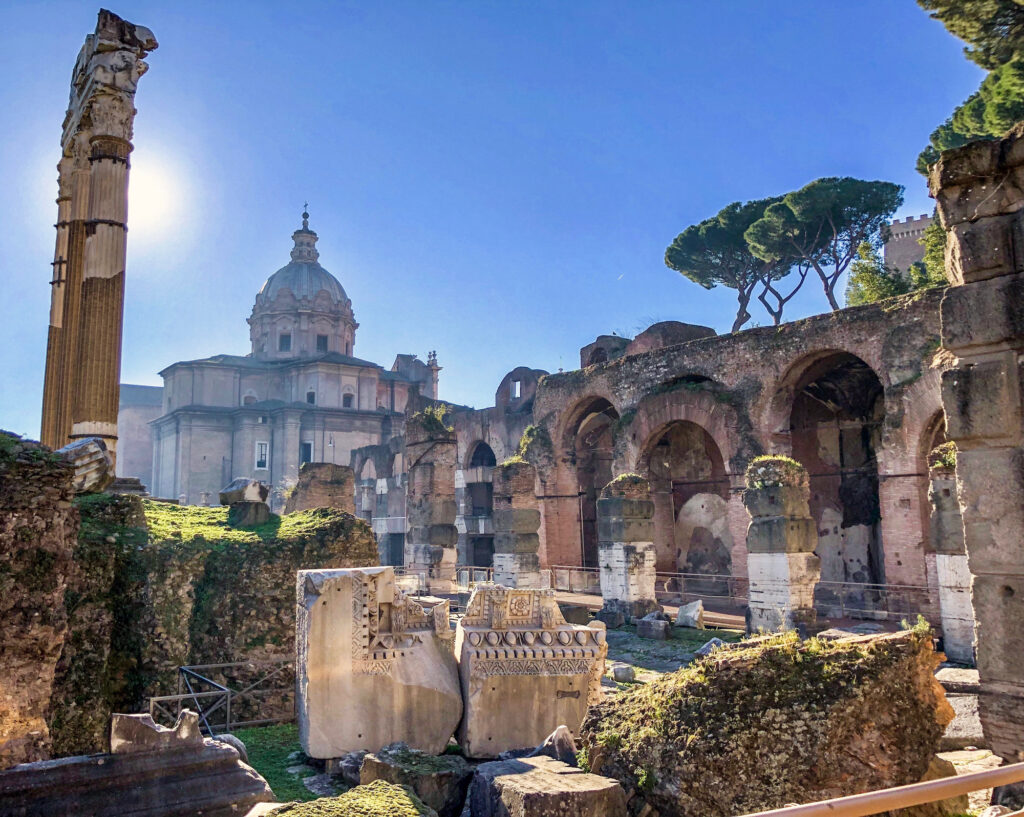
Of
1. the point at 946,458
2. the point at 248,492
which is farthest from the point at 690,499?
the point at 248,492

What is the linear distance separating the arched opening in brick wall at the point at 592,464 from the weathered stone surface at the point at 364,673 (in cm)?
1527

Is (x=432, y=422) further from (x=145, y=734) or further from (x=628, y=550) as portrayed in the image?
(x=145, y=734)

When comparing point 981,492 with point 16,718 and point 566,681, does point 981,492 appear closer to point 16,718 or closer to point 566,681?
point 566,681

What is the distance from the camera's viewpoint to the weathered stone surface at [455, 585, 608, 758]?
17.1 feet

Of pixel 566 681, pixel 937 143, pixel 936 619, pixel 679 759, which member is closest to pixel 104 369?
pixel 566 681

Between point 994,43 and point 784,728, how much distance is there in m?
15.1

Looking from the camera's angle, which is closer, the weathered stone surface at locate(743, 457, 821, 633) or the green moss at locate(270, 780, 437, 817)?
the green moss at locate(270, 780, 437, 817)

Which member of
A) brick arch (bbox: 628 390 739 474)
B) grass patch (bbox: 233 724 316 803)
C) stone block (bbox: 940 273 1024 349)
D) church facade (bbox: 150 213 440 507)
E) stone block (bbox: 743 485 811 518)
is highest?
church facade (bbox: 150 213 440 507)

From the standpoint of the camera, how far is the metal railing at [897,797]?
179 cm

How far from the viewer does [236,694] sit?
20.1ft

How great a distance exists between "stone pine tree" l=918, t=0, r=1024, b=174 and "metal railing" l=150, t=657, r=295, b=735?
440 inches

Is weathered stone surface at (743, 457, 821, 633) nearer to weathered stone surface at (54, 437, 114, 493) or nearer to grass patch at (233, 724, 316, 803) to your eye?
grass patch at (233, 724, 316, 803)

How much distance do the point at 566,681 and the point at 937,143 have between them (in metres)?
21.5

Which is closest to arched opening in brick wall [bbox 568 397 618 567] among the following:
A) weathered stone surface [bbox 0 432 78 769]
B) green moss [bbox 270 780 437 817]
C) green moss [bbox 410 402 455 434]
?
green moss [bbox 410 402 455 434]
